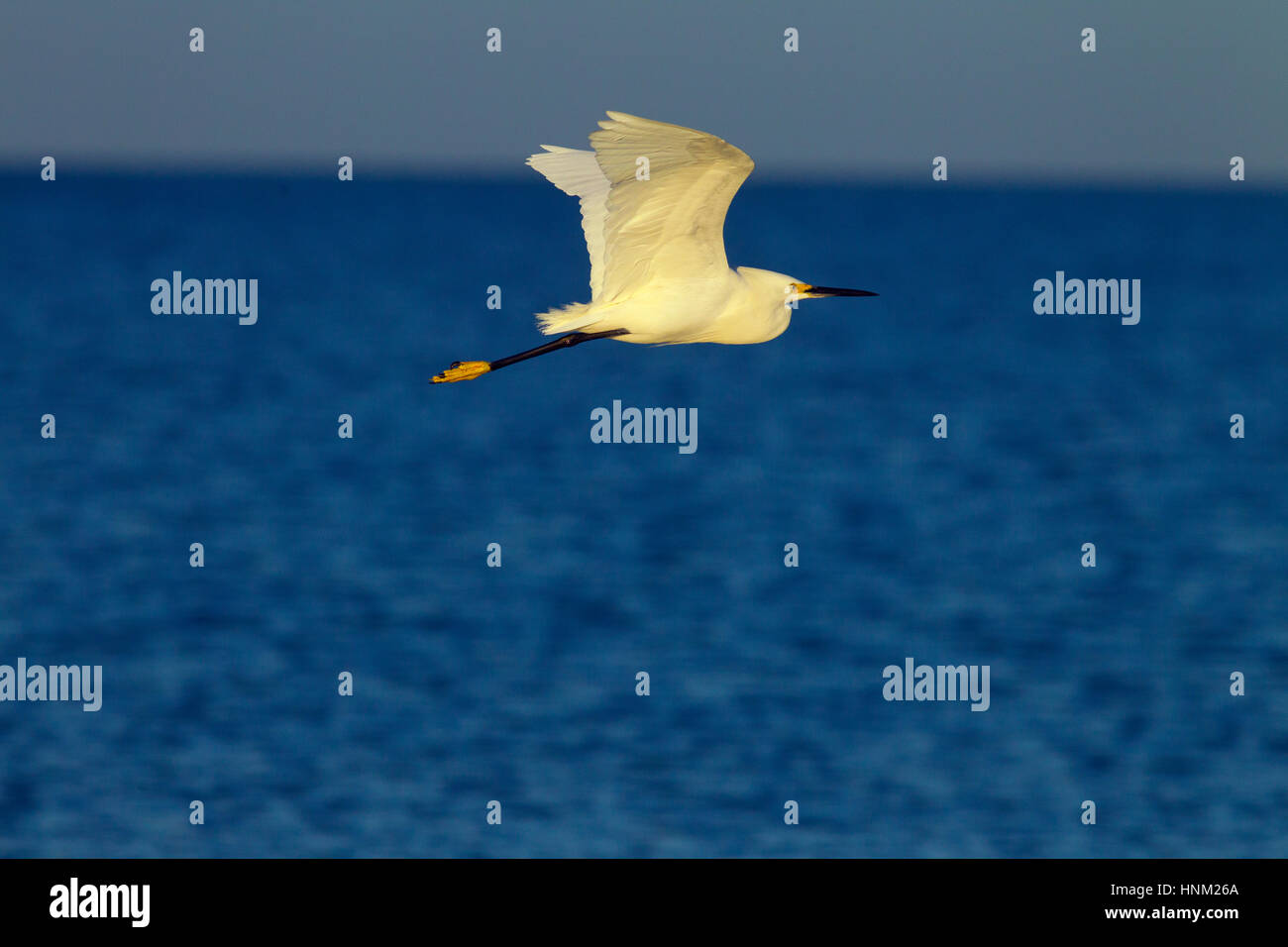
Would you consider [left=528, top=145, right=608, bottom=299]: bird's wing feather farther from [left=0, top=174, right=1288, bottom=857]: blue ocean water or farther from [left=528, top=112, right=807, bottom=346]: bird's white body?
[left=0, top=174, right=1288, bottom=857]: blue ocean water

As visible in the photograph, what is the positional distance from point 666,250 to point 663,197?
38 cm

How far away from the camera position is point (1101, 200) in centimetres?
12525

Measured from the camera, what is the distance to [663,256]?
958 cm

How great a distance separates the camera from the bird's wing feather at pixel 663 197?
867 centimetres

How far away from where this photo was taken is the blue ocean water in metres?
13.3

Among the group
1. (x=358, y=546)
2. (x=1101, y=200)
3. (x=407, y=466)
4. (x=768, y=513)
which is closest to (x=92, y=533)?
(x=358, y=546)

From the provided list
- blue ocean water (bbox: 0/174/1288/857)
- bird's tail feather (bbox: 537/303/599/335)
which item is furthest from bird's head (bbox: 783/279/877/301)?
blue ocean water (bbox: 0/174/1288/857)

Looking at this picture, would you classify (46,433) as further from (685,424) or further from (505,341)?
(505,341)

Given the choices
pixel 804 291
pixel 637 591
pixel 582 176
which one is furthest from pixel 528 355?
pixel 637 591

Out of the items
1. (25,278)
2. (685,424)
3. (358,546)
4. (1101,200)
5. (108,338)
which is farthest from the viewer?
(1101,200)

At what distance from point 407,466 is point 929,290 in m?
35.3

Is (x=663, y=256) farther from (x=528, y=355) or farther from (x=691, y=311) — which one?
(x=528, y=355)

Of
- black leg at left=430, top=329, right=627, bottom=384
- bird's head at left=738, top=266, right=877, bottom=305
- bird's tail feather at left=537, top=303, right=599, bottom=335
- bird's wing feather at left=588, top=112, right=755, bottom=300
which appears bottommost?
black leg at left=430, top=329, right=627, bottom=384

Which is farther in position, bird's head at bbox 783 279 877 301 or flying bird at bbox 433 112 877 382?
bird's head at bbox 783 279 877 301
